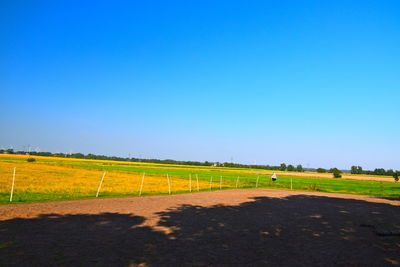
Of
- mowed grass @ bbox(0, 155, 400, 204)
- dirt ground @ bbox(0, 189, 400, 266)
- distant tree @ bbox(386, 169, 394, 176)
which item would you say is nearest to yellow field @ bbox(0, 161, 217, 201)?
mowed grass @ bbox(0, 155, 400, 204)

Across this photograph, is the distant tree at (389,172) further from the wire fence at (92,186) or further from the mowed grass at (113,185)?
the wire fence at (92,186)

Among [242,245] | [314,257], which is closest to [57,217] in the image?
[242,245]

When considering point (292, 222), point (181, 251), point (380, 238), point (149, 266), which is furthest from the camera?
point (292, 222)

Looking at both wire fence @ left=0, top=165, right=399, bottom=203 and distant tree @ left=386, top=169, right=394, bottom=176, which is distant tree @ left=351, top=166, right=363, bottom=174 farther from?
wire fence @ left=0, top=165, right=399, bottom=203

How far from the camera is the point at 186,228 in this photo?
33.1ft

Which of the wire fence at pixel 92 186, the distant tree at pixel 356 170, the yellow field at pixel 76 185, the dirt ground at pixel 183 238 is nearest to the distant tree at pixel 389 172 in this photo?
the distant tree at pixel 356 170

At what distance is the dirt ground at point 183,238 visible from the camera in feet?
22.2

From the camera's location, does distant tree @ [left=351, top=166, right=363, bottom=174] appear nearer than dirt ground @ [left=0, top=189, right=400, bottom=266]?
No

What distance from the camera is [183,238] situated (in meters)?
8.70

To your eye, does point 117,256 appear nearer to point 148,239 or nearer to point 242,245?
point 148,239

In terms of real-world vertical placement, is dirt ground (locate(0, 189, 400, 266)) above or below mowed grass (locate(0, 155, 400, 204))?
above

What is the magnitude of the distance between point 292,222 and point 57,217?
1038cm

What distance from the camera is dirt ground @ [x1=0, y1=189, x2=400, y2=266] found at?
678 centimetres

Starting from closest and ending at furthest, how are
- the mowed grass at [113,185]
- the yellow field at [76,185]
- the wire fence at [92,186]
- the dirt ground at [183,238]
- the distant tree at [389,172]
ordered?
the dirt ground at [183,238], the wire fence at [92,186], the mowed grass at [113,185], the yellow field at [76,185], the distant tree at [389,172]
